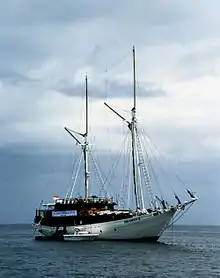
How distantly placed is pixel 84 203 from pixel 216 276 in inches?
2157

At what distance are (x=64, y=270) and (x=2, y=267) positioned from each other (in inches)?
431

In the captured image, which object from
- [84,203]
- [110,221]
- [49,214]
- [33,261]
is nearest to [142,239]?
[110,221]

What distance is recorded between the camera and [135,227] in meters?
120

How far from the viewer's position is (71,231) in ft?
420

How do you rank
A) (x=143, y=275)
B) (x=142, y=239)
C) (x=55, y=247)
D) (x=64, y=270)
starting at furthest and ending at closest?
(x=142, y=239)
(x=55, y=247)
(x=64, y=270)
(x=143, y=275)

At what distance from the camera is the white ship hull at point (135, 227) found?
392 ft

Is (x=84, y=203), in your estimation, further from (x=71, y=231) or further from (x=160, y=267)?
(x=160, y=267)

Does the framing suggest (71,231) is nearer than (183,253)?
No

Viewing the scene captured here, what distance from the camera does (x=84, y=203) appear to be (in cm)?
12900

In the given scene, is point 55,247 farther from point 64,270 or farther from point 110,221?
point 64,270

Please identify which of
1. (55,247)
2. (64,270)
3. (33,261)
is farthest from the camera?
(55,247)

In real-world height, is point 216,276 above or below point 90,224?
below

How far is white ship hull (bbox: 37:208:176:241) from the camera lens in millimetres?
119562

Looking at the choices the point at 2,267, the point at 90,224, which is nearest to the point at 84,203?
the point at 90,224
